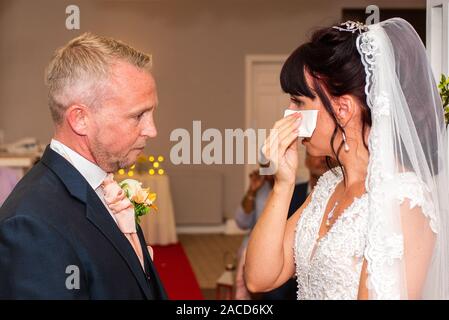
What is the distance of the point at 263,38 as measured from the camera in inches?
408

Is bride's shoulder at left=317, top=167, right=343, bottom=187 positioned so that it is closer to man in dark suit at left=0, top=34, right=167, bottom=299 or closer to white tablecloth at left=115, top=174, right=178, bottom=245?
man in dark suit at left=0, top=34, right=167, bottom=299

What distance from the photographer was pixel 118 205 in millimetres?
2055

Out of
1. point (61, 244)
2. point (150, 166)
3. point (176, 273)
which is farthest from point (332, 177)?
point (150, 166)

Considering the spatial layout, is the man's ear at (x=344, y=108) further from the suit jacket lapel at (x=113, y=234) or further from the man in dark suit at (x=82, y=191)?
the suit jacket lapel at (x=113, y=234)

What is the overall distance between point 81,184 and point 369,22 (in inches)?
45.4

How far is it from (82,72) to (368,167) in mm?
856

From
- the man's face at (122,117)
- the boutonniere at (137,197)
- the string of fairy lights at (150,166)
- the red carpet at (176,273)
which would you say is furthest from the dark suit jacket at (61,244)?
the string of fairy lights at (150,166)

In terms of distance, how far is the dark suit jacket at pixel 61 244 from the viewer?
1.63 metres

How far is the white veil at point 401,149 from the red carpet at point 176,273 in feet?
14.9

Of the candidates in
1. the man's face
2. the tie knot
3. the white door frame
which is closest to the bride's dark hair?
the man's face

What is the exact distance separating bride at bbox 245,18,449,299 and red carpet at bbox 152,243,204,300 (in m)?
4.24

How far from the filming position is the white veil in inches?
74.1

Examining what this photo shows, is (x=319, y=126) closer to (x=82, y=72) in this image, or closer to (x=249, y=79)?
(x=82, y=72)
